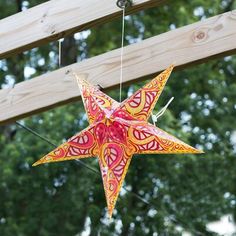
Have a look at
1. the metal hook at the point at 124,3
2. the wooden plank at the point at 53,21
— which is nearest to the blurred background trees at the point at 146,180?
the wooden plank at the point at 53,21

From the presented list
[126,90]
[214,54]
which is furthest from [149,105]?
[126,90]

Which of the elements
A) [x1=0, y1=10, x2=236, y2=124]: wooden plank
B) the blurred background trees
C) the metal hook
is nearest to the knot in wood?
[x1=0, y1=10, x2=236, y2=124]: wooden plank

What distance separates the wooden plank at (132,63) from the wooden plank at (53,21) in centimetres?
16

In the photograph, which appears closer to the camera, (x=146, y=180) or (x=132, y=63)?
(x=132, y=63)

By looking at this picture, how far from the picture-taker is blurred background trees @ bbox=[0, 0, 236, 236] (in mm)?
6484

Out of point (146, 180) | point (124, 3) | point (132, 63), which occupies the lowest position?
point (132, 63)

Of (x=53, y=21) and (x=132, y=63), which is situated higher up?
(x=53, y=21)

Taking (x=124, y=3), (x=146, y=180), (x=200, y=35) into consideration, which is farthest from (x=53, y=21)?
(x=146, y=180)

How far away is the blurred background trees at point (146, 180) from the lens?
648 cm

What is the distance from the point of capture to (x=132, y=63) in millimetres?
2883

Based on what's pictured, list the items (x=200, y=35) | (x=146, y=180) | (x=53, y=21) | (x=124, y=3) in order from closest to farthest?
(x=200, y=35)
(x=124, y=3)
(x=53, y=21)
(x=146, y=180)

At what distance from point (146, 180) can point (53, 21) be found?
12.1 ft

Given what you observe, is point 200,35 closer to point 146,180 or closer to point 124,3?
A: point 124,3

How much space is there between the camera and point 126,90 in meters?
6.49
